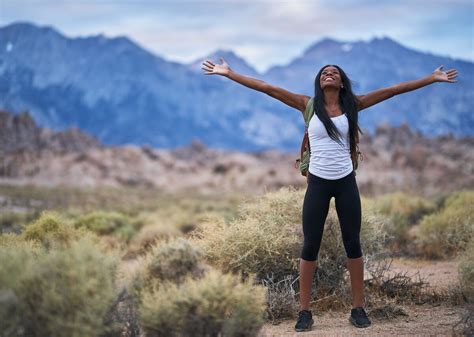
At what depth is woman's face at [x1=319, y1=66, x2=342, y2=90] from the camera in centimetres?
522

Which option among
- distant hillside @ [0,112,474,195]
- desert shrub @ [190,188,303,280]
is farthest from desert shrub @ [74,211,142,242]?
distant hillside @ [0,112,474,195]

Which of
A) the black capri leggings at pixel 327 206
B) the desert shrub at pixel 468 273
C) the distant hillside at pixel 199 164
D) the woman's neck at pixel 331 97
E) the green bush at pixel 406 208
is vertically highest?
the woman's neck at pixel 331 97

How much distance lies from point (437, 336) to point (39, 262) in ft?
10.6

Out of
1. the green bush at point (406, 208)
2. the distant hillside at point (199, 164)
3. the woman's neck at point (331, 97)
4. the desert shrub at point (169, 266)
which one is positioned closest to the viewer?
the desert shrub at point (169, 266)

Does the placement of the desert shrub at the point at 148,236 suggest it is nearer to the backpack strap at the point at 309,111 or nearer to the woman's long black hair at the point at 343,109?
the backpack strap at the point at 309,111

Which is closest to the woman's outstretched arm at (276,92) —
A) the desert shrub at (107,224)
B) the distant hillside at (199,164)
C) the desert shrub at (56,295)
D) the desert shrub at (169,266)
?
the desert shrub at (169,266)

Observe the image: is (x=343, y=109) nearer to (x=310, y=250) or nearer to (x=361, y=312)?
(x=310, y=250)

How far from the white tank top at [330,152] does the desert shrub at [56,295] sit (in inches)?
81.0

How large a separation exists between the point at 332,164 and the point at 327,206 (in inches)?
15.3

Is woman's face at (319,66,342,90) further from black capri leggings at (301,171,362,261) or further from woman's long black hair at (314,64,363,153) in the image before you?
black capri leggings at (301,171,362,261)

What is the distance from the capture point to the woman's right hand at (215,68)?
217 inches

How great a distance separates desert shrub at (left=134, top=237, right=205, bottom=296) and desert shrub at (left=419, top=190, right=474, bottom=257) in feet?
19.5

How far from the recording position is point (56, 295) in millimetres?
3707

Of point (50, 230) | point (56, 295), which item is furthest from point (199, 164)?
point (56, 295)
